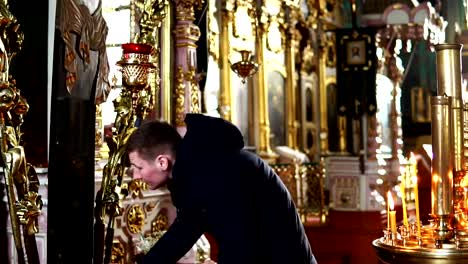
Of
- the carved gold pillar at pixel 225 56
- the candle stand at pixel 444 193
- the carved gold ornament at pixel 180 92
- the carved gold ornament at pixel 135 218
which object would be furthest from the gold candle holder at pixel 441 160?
the carved gold pillar at pixel 225 56

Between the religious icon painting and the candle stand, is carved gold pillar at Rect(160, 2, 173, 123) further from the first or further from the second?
the religious icon painting

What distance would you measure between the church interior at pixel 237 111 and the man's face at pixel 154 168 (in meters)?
1.17

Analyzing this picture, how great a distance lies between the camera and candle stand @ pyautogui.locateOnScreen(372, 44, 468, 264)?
9.56 feet

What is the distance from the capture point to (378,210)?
10961 millimetres

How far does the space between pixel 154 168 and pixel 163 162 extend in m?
0.04

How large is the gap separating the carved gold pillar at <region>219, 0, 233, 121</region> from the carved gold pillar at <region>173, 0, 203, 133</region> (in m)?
2.10

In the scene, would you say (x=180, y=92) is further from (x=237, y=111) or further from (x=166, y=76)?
(x=237, y=111)

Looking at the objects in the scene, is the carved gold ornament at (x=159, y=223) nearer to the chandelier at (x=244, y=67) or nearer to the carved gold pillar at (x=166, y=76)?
the carved gold pillar at (x=166, y=76)

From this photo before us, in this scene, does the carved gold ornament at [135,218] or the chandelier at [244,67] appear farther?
the chandelier at [244,67]

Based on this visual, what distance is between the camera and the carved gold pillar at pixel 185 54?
6410 millimetres

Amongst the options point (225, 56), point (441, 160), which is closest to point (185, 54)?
point (225, 56)

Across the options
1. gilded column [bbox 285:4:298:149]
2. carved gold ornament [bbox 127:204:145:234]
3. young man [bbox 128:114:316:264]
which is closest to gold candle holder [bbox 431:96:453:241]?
young man [bbox 128:114:316:264]

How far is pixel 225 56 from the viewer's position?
8.82 m

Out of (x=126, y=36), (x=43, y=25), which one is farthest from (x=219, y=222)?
(x=126, y=36)
